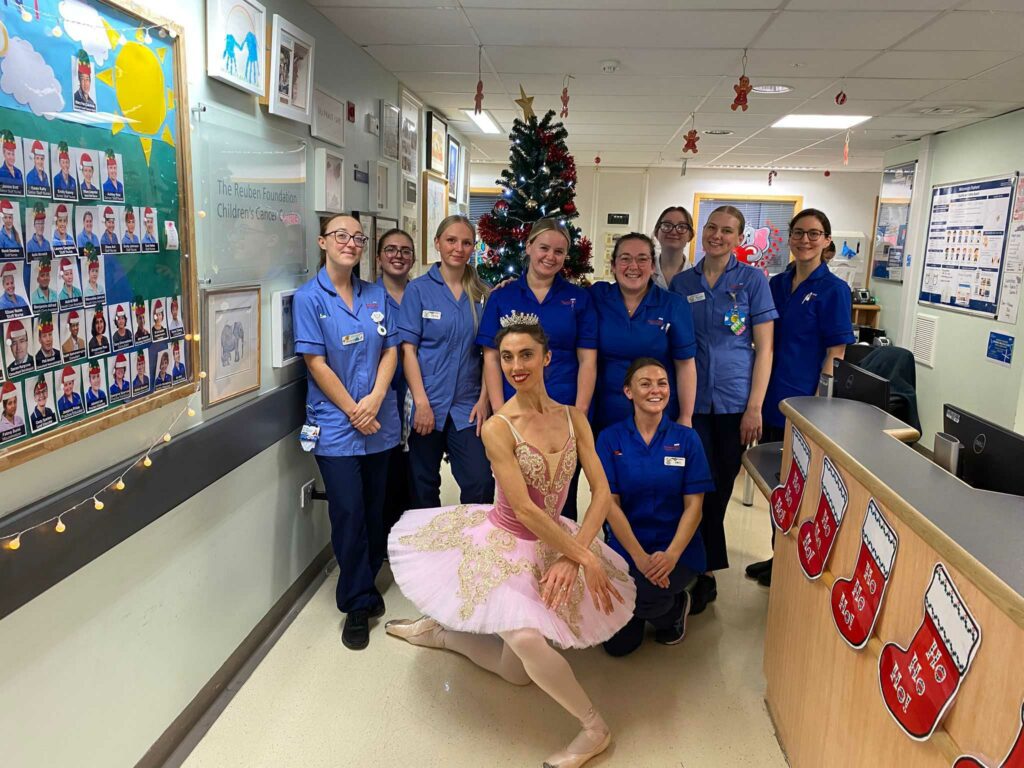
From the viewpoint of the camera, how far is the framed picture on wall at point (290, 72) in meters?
2.36

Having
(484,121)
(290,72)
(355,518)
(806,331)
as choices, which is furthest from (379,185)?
(806,331)

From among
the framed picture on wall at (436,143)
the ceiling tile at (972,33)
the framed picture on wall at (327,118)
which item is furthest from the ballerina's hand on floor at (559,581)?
the framed picture on wall at (436,143)

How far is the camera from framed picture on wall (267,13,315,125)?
2.36m

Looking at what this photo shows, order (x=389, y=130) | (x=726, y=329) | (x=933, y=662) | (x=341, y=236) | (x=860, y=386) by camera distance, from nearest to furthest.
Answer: (x=933, y=662) < (x=860, y=386) < (x=341, y=236) < (x=726, y=329) < (x=389, y=130)

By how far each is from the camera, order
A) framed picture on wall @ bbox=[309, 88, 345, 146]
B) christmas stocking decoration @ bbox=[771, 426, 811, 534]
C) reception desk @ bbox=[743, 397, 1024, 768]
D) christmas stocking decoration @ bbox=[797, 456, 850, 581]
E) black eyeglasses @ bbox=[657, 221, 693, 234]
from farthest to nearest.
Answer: black eyeglasses @ bbox=[657, 221, 693, 234] < framed picture on wall @ bbox=[309, 88, 345, 146] < christmas stocking decoration @ bbox=[771, 426, 811, 534] < christmas stocking decoration @ bbox=[797, 456, 850, 581] < reception desk @ bbox=[743, 397, 1024, 768]

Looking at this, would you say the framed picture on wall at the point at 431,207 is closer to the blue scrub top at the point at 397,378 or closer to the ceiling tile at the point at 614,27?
the ceiling tile at the point at 614,27

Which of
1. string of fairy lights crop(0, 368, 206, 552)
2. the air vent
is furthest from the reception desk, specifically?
the air vent

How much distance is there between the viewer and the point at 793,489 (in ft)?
7.13

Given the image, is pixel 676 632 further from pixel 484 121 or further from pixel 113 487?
pixel 484 121

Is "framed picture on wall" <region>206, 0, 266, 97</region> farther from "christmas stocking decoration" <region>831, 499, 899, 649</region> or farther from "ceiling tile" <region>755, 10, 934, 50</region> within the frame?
"christmas stocking decoration" <region>831, 499, 899, 649</region>

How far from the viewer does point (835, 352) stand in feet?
9.89

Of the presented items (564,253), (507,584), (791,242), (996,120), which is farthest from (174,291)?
(996,120)

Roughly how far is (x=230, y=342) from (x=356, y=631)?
3.99ft

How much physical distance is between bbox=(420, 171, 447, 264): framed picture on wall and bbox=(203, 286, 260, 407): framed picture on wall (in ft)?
8.47
